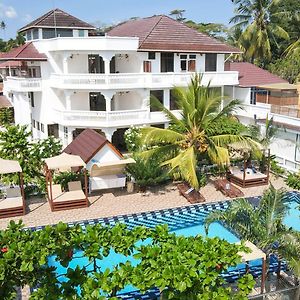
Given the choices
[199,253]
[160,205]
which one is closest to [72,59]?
[160,205]

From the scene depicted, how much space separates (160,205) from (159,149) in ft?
8.90

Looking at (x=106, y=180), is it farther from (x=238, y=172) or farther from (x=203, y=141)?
(x=238, y=172)

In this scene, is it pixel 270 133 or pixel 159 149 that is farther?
pixel 270 133

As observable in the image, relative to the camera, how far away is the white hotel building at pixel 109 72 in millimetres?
25859

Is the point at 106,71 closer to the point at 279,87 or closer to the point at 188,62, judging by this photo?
the point at 188,62

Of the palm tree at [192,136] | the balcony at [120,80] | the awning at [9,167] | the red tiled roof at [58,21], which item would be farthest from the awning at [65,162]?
the red tiled roof at [58,21]

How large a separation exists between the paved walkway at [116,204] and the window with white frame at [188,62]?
1088 centimetres

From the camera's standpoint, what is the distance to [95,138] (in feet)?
67.9

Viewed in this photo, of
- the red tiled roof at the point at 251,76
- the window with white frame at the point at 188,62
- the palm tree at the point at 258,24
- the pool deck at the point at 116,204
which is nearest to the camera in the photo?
the pool deck at the point at 116,204

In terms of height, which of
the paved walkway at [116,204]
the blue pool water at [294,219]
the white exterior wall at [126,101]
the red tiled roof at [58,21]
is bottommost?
the blue pool water at [294,219]

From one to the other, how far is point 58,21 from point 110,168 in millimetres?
16913

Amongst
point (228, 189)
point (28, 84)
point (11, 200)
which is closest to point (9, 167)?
point (11, 200)

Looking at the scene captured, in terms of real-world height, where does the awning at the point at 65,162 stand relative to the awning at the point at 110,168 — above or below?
above

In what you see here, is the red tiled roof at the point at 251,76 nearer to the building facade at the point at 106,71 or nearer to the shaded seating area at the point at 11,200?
the building facade at the point at 106,71
